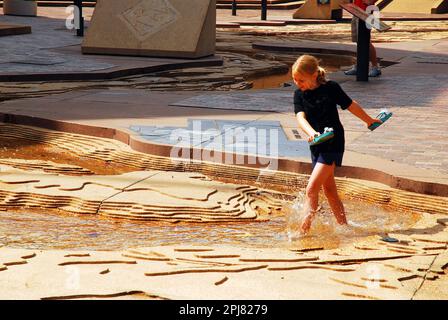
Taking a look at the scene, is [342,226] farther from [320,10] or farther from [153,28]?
[320,10]

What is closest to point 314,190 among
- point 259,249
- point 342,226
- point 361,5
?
point 342,226

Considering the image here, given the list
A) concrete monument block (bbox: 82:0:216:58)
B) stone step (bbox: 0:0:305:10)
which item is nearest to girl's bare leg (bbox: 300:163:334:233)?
concrete monument block (bbox: 82:0:216:58)

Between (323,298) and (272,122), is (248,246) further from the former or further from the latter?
(272,122)

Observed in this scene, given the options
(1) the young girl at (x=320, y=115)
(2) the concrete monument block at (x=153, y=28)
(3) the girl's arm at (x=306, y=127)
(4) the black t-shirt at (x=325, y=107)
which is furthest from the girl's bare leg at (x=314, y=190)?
(2) the concrete monument block at (x=153, y=28)

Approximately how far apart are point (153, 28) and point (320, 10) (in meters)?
15.1

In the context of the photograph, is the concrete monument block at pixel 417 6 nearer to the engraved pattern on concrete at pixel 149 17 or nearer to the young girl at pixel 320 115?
the engraved pattern on concrete at pixel 149 17

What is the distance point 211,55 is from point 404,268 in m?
12.9

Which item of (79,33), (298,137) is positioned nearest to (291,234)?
(298,137)

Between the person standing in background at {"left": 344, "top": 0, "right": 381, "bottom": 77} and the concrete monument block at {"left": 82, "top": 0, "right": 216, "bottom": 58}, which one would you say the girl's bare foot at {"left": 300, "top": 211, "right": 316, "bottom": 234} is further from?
the concrete monument block at {"left": 82, "top": 0, "right": 216, "bottom": 58}

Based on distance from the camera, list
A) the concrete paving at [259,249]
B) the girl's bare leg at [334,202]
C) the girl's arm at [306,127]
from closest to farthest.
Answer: the concrete paving at [259,249], the girl's arm at [306,127], the girl's bare leg at [334,202]

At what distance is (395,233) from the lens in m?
6.28

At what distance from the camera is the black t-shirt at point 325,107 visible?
6.30 metres

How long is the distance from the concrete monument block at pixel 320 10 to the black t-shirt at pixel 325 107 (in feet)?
83.4

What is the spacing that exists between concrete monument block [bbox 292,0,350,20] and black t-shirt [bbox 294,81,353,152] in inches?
1001
